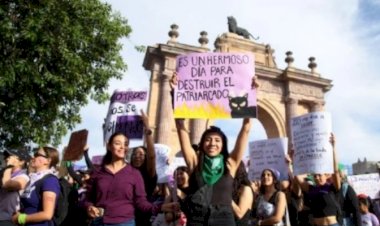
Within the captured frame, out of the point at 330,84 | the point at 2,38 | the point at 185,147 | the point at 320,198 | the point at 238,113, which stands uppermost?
the point at 330,84

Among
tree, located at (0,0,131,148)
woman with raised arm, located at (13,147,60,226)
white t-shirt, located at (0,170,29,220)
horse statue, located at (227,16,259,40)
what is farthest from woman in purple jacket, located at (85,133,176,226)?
horse statue, located at (227,16,259,40)

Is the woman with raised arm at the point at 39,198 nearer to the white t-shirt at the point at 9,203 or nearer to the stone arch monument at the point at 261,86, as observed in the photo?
the white t-shirt at the point at 9,203

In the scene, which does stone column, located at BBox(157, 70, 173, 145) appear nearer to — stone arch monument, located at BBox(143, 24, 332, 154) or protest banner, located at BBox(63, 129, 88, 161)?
stone arch monument, located at BBox(143, 24, 332, 154)

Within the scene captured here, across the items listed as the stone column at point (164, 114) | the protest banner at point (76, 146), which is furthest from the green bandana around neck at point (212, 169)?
the stone column at point (164, 114)

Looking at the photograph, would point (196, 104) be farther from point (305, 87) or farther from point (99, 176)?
point (305, 87)

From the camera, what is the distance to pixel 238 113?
4.41 m

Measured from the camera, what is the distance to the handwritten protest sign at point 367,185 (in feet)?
37.4

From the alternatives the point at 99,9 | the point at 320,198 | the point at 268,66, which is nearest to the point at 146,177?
the point at 320,198

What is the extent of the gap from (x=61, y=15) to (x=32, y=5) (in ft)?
2.14

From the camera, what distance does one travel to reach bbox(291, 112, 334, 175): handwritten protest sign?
657 centimetres

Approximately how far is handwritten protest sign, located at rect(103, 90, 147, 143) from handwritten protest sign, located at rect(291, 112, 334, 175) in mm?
2590

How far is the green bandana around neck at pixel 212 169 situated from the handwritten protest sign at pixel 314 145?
3378mm

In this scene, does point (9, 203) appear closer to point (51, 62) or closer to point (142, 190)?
point (142, 190)

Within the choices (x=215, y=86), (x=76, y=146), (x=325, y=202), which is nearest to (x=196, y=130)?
(x=76, y=146)
